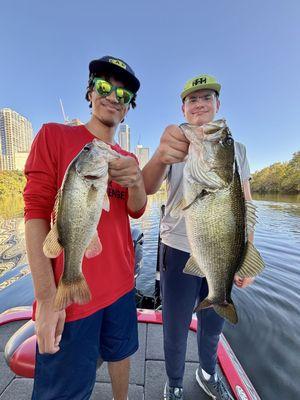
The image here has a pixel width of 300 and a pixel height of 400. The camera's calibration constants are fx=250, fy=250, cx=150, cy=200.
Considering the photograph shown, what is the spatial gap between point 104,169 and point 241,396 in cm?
284

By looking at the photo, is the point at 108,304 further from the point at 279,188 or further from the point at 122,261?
the point at 279,188

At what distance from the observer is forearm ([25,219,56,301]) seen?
5.26ft

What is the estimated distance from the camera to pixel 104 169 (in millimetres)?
1504

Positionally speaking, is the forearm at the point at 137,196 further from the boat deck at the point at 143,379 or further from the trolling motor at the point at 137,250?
the trolling motor at the point at 137,250

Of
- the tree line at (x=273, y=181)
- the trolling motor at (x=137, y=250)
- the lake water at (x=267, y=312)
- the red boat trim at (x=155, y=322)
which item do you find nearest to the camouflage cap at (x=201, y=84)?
the trolling motor at (x=137, y=250)

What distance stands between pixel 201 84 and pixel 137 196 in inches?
54.6

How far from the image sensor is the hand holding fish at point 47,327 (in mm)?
1557

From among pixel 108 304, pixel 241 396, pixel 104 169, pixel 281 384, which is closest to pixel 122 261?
pixel 108 304

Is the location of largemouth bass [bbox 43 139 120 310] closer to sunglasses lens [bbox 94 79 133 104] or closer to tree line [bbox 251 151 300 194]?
sunglasses lens [bbox 94 79 133 104]

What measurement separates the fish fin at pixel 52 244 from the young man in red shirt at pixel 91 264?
0.19m

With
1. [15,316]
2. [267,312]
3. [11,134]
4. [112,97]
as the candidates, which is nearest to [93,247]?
[112,97]

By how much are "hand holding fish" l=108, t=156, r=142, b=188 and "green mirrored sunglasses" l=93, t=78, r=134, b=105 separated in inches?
29.9

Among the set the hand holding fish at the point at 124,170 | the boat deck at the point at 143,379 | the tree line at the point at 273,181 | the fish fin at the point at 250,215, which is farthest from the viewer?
the tree line at the point at 273,181

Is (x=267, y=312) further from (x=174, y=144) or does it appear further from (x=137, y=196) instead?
(x=174, y=144)
